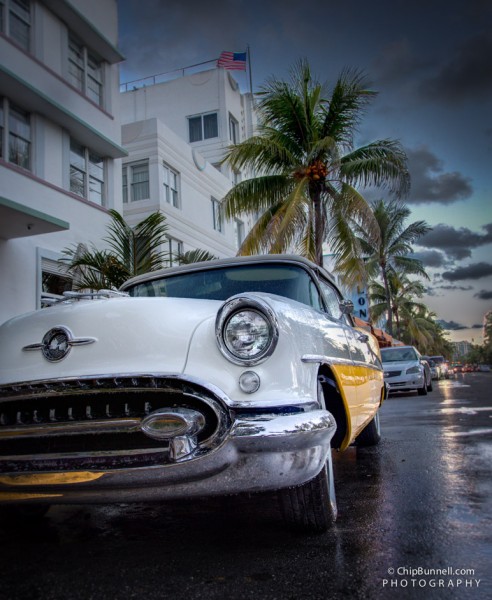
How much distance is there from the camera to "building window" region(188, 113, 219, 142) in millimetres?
24594

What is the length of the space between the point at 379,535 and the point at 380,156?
1331cm

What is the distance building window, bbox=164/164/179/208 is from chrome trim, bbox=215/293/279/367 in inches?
645

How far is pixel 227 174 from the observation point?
24938 mm

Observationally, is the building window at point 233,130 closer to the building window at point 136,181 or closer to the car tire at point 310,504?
the building window at point 136,181

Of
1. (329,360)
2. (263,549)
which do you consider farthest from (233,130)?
(263,549)

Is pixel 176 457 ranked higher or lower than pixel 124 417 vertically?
lower

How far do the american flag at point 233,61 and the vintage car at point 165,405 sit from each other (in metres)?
23.1

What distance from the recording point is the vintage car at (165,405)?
225 centimetres

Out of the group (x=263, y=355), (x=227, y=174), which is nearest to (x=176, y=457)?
(x=263, y=355)

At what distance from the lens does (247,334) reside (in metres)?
2.45

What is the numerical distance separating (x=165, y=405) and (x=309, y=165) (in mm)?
12937

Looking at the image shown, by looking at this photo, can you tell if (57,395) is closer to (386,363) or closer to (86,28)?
(86,28)

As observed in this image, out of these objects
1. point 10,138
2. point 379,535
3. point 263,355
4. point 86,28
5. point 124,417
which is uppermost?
point 86,28

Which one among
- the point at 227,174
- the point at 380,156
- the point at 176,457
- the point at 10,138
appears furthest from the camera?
the point at 227,174
